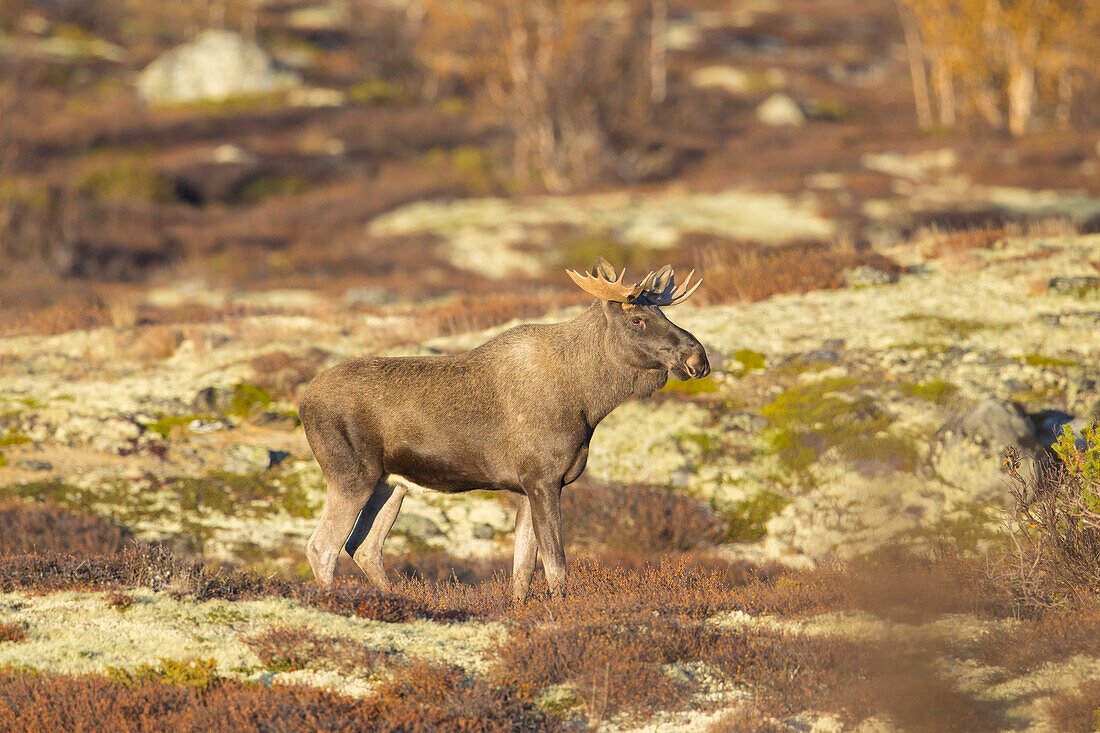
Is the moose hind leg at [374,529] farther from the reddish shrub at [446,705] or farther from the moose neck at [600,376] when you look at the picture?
the reddish shrub at [446,705]

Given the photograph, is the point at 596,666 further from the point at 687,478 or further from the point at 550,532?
the point at 687,478

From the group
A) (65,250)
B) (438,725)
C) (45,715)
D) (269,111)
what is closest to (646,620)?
(438,725)

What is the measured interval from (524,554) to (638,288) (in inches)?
102

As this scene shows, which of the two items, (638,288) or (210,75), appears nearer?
(638,288)

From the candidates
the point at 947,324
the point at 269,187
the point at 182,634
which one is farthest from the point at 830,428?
the point at 269,187

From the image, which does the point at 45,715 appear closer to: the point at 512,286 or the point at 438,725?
the point at 438,725

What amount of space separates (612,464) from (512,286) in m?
15.5

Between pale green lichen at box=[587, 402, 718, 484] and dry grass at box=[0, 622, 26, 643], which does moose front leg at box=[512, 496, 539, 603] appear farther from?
pale green lichen at box=[587, 402, 718, 484]

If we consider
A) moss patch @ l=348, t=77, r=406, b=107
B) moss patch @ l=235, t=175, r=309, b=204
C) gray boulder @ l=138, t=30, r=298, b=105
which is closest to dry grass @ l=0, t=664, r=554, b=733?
moss patch @ l=235, t=175, r=309, b=204

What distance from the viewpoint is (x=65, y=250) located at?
31.9 metres

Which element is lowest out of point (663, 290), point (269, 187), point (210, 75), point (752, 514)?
point (752, 514)

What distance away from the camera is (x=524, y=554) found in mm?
9258

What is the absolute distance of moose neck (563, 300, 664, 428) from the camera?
30.1 ft

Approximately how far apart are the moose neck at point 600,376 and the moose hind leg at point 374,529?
77.1 inches
